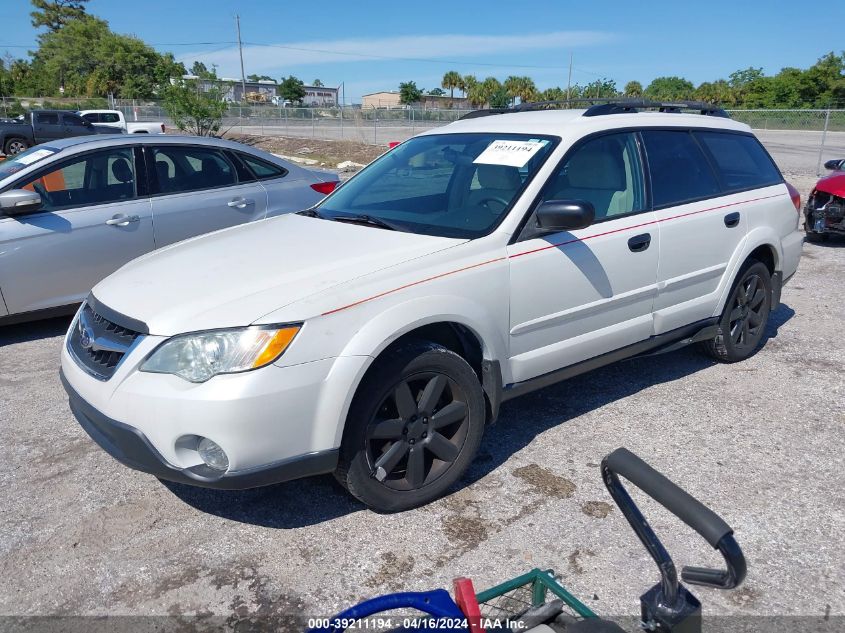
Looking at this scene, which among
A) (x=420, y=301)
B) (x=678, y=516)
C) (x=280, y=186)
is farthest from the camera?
(x=280, y=186)

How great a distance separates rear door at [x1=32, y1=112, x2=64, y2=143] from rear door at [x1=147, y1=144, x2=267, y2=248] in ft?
70.4

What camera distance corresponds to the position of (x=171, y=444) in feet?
9.20

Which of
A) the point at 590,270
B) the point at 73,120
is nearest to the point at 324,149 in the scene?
the point at 73,120

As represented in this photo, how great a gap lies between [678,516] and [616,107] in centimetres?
346

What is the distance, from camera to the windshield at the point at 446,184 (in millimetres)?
3674

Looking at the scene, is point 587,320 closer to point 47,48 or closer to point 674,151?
point 674,151

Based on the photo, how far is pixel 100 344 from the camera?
3.13 m

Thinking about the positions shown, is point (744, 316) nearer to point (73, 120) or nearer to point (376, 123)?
point (73, 120)

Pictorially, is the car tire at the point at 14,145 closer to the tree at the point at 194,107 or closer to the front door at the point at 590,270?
the tree at the point at 194,107

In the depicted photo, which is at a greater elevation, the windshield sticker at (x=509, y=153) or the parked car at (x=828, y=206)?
the windshield sticker at (x=509, y=153)

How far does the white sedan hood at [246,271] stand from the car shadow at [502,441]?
1001 mm

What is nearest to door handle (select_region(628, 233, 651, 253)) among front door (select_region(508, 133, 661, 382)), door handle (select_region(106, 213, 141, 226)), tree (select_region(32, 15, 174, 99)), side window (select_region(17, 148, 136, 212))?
front door (select_region(508, 133, 661, 382))

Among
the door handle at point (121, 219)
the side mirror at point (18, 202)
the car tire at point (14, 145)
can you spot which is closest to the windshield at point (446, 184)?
the door handle at point (121, 219)

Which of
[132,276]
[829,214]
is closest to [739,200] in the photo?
[132,276]
